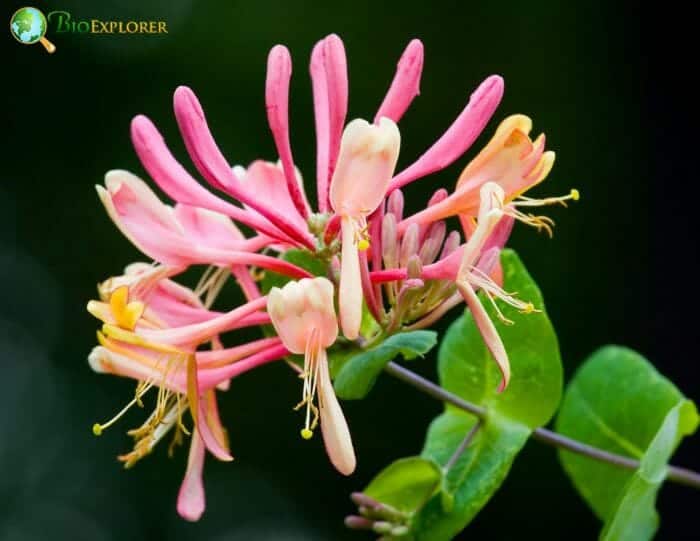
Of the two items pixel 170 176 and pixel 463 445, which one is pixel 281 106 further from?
pixel 463 445

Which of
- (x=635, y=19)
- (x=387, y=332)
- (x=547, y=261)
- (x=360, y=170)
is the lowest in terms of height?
(x=547, y=261)

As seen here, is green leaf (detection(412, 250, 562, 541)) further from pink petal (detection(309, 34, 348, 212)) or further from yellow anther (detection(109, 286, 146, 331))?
yellow anther (detection(109, 286, 146, 331))

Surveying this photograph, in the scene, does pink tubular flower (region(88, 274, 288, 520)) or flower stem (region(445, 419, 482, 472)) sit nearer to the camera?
pink tubular flower (region(88, 274, 288, 520))

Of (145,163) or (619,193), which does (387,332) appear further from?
(619,193)

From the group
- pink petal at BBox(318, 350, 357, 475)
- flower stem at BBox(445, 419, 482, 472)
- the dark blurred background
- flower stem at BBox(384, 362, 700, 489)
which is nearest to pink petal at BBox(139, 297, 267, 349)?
pink petal at BBox(318, 350, 357, 475)

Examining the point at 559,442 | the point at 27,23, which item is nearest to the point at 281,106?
the point at 559,442

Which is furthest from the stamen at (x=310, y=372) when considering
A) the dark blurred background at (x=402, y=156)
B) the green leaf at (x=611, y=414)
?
the dark blurred background at (x=402, y=156)

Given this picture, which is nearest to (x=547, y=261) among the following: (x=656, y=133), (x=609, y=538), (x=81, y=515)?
(x=656, y=133)
